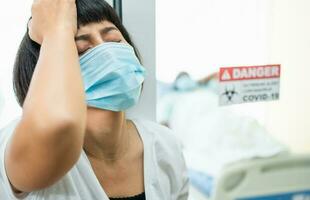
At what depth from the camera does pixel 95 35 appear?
980mm

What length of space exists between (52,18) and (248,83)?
71cm

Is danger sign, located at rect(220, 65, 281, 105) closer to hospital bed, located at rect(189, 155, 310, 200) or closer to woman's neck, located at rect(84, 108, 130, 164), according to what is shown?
hospital bed, located at rect(189, 155, 310, 200)

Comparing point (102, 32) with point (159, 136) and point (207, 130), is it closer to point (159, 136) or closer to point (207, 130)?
point (159, 136)

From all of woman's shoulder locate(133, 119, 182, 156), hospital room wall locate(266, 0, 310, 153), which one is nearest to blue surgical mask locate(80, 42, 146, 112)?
woman's shoulder locate(133, 119, 182, 156)

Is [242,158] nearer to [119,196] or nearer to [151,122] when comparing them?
[151,122]

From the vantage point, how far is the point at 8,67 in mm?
1115

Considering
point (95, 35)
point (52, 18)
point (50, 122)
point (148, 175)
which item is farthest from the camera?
point (148, 175)

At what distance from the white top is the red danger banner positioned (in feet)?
0.85

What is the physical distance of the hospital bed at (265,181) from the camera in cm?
135

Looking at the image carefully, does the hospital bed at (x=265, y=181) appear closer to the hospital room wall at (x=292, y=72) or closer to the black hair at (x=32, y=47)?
the hospital room wall at (x=292, y=72)

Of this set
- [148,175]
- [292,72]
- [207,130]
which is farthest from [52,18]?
[292,72]

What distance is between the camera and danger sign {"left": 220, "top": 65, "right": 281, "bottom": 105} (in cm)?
132

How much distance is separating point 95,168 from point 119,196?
0.10 meters

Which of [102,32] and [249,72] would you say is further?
[249,72]
